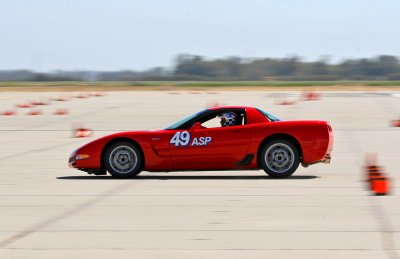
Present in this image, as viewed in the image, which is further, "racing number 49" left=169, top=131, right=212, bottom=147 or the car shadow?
the car shadow

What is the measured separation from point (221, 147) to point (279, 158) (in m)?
0.88

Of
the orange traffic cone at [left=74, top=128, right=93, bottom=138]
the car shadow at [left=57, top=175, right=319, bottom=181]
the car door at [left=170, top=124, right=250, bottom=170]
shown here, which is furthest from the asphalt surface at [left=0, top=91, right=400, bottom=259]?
the orange traffic cone at [left=74, top=128, right=93, bottom=138]

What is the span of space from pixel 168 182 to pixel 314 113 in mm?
23946

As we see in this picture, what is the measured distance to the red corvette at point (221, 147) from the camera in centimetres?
1303

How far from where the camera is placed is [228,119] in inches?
525

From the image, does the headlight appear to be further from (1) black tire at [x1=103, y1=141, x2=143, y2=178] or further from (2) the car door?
(2) the car door

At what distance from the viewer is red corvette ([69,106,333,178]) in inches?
513

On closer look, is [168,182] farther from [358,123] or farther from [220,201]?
[358,123]

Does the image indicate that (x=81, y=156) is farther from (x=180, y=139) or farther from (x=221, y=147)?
(x=221, y=147)

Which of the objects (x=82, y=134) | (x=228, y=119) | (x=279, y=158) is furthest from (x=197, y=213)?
(x=82, y=134)

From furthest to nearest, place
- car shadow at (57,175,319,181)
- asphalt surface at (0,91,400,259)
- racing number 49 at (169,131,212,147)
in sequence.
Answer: car shadow at (57,175,319,181)
racing number 49 at (169,131,212,147)
asphalt surface at (0,91,400,259)

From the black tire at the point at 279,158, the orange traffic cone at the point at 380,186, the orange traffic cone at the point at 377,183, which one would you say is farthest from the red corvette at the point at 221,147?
the orange traffic cone at the point at 380,186

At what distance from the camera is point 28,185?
12.7 m

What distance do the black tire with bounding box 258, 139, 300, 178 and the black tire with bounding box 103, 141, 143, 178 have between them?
6.11ft
